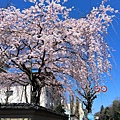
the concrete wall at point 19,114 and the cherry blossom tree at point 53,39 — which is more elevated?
the cherry blossom tree at point 53,39

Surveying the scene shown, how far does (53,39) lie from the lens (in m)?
7.08

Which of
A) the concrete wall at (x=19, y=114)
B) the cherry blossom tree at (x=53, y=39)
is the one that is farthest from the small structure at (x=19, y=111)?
the cherry blossom tree at (x=53, y=39)

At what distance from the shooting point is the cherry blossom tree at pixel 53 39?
7.20 metres

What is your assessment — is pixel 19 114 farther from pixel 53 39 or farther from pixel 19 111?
pixel 53 39

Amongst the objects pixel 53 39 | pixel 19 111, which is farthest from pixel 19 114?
pixel 53 39

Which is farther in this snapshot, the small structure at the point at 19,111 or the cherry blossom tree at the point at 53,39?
the cherry blossom tree at the point at 53,39

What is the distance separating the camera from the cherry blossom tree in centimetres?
720

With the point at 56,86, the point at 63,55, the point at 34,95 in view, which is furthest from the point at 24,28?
the point at 56,86

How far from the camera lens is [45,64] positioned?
812 centimetres

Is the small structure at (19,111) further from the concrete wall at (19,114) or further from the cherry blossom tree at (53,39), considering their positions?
the cherry blossom tree at (53,39)

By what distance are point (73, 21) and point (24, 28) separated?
6.02 feet

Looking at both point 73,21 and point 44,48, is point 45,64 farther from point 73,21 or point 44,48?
point 73,21

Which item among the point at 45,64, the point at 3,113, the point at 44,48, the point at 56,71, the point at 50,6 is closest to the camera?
the point at 3,113

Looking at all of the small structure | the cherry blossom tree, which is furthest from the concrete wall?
the cherry blossom tree
